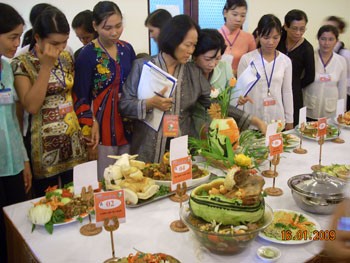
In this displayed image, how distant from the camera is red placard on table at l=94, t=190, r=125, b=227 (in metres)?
1.15

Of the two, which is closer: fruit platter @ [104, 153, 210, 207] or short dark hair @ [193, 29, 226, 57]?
fruit platter @ [104, 153, 210, 207]

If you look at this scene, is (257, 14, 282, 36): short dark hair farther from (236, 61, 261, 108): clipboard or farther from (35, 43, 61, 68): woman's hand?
(35, 43, 61, 68): woman's hand

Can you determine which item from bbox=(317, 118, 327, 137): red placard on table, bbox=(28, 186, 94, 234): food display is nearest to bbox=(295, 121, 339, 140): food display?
bbox=(317, 118, 327, 137): red placard on table

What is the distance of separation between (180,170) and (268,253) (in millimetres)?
432

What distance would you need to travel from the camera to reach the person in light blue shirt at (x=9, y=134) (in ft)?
5.70

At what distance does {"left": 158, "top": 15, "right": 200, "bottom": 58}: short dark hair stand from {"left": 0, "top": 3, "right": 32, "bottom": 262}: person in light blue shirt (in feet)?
2.38

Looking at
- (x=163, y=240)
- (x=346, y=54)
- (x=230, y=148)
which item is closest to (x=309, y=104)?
(x=346, y=54)

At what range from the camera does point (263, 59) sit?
2766 millimetres

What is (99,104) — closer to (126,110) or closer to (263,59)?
(126,110)

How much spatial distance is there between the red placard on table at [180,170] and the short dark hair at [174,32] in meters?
0.83

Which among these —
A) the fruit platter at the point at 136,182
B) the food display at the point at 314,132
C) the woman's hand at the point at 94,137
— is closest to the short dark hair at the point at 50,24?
the woman's hand at the point at 94,137

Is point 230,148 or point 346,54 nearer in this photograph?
point 230,148

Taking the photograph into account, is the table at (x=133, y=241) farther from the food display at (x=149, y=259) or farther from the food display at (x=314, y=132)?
the food display at (x=314, y=132)

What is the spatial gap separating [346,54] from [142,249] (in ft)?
10.9
